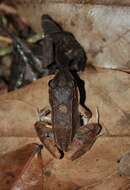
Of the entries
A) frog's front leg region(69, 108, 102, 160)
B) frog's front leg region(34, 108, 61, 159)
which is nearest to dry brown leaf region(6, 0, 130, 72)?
frog's front leg region(69, 108, 102, 160)

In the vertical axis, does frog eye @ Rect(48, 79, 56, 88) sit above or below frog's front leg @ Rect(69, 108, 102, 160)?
above

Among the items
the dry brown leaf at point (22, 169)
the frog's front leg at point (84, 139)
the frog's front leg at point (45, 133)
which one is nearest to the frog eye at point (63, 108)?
the frog's front leg at point (45, 133)

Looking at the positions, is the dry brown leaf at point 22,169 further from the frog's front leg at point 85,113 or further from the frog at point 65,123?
the frog's front leg at point 85,113

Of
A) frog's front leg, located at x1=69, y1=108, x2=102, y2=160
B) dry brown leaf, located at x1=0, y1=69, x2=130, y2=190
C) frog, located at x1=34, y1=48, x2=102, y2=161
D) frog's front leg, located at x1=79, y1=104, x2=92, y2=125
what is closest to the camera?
dry brown leaf, located at x1=0, y1=69, x2=130, y2=190

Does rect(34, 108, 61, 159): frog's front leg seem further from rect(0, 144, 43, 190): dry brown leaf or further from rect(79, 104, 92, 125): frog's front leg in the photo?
rect(79, 104, 92, 125): frog's front leg

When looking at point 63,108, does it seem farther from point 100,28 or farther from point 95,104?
point 100,28

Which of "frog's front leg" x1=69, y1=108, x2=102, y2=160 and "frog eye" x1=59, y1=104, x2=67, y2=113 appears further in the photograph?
"frog eye" x1=59, y1=104, x2=67, y2=113

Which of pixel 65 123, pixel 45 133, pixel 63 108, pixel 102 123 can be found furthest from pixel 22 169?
pixel 102 123

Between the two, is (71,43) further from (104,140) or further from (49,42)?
(104,140)

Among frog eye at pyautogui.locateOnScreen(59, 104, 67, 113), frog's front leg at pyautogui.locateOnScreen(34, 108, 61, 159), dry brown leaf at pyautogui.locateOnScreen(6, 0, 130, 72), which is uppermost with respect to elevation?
dry brown leaf at pyautogui.locateOnScreen(6, 0, 130, 72)
